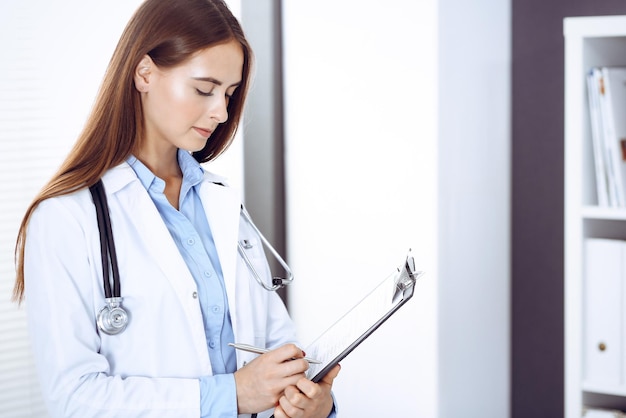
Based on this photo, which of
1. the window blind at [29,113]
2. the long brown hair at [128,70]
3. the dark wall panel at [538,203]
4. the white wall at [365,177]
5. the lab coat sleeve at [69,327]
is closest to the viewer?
the lab coat sleeve at [69,327]

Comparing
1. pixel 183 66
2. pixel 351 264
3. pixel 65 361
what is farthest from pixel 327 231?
pixel 65 361

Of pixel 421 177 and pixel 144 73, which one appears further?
pixel 421 177

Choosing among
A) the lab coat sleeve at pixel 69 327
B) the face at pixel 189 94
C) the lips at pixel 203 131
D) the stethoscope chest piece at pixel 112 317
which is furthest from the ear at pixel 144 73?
the stethoscope chest piece at pixel 112 317

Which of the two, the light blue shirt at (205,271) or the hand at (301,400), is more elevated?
the light blue shirt at (205,271)

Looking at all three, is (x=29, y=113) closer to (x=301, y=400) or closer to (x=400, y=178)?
(x=301, y=400)

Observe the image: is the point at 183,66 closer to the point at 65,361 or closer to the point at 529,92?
the point at 65,361

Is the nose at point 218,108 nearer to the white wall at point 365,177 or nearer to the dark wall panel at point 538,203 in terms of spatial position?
the white wall at point 365,177

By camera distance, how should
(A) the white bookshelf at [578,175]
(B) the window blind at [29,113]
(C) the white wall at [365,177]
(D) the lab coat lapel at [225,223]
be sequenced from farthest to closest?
(C) the white wall at [365,177], (A) the white bookshelf at [578,175], (B) the window blind at [29,113], (D) the lab coat lapel at [225,223]

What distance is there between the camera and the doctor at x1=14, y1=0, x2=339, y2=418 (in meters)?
1.20

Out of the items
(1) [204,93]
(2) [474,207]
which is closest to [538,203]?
(2) [474,207]

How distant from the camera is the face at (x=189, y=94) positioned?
1.33 metres

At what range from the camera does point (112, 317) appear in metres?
1.21

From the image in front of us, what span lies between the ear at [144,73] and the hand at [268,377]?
19.8 inches

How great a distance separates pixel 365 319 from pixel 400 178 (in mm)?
943
